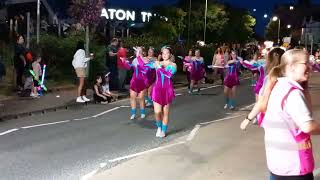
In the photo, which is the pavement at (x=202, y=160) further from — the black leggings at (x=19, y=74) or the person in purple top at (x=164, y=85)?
the black leggings at (x=19, y=74)

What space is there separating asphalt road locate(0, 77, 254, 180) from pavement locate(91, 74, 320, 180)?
0.43 metres

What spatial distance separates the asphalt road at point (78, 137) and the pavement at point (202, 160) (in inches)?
16.9

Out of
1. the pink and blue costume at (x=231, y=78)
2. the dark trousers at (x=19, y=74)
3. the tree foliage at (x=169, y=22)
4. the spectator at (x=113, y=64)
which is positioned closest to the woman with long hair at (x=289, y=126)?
the pink and blue costume at (x=231, y=78)

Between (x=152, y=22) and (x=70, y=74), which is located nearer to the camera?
(x=70, y=74)

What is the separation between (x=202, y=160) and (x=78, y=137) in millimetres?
3245

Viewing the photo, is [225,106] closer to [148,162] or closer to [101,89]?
[101,89]

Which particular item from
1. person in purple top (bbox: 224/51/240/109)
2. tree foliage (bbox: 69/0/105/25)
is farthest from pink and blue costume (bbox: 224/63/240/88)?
tree foliage (bbox: 69/0/105/25)

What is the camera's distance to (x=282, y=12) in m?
155

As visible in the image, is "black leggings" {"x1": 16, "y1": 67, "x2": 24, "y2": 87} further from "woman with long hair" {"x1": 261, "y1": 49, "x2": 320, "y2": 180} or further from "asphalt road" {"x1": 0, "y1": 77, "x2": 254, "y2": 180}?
"woman with long hair" {"x1": 261, "y1": 49, "x2": 320, "y2": 180}

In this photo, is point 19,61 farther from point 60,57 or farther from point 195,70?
point 195,70

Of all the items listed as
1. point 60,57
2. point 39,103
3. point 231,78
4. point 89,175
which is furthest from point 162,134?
point 60,57

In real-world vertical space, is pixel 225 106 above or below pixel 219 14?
below

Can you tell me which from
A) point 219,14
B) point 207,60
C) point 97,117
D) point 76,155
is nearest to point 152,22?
point 219,14

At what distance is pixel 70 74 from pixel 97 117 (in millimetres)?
8923
